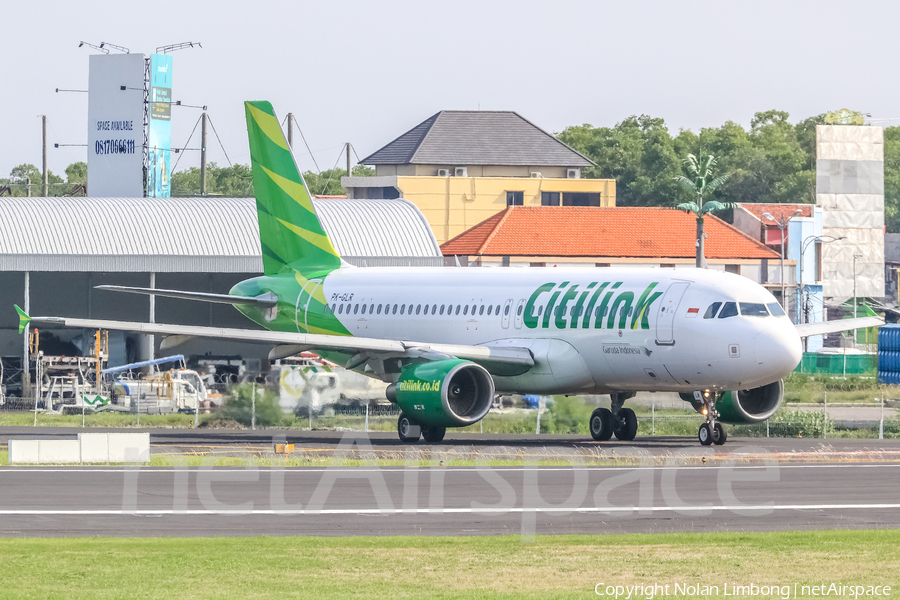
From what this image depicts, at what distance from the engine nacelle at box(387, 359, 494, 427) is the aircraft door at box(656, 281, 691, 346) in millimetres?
4149

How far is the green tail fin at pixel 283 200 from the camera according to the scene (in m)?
40.5

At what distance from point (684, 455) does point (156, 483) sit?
1116 centimetres

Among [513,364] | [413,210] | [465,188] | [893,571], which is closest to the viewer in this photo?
[893,571]

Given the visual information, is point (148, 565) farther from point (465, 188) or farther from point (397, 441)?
point (465, 188)

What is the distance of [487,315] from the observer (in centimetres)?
3528

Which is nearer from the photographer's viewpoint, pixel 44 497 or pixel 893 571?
pixel 893 571

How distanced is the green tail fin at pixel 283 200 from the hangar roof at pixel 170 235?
15517 mm

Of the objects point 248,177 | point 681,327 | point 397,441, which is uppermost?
point 248,177

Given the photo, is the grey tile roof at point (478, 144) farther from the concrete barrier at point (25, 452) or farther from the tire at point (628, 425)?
the concrete barrier at point (25, 452)

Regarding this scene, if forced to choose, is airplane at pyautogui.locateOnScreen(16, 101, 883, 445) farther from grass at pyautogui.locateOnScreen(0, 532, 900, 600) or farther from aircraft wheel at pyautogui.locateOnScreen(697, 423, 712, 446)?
grass at pyautogui.locateOnScreen(0, 532, 900, 600)

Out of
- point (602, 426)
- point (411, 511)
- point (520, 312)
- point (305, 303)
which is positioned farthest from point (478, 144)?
point (411, 511)

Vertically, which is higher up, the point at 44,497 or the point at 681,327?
the point at 681,327

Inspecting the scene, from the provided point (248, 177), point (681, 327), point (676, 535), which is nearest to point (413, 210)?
point (681, 327)

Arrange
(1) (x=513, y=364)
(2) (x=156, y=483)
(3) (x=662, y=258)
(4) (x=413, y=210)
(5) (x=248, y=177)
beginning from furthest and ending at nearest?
(5) (x=248, y=177) < (3) (x=662, y=258) < (4) (x=413, y=210) < (1) (x=513, y=364) < (2) (x=156, y=483)
